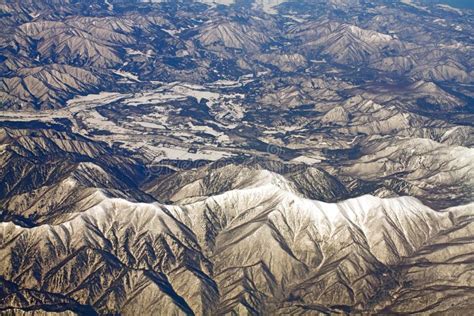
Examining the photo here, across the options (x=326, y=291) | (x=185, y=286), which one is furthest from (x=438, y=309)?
(x=185, y=286)

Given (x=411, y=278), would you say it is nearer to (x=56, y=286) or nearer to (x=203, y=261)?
(x=203, y=261)

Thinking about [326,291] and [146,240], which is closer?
[326,291]

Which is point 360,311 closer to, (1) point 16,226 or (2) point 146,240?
(2) point 146,240

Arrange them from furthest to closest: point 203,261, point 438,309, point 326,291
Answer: point 203,261, point 326,291, point 438,309

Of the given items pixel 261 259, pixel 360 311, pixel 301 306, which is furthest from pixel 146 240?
pixel 360 311

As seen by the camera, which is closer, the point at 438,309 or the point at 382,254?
the point at 438,309

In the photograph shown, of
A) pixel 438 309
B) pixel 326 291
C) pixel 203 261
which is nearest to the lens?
pixel 438 309

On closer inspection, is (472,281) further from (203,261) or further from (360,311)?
(203,261)
